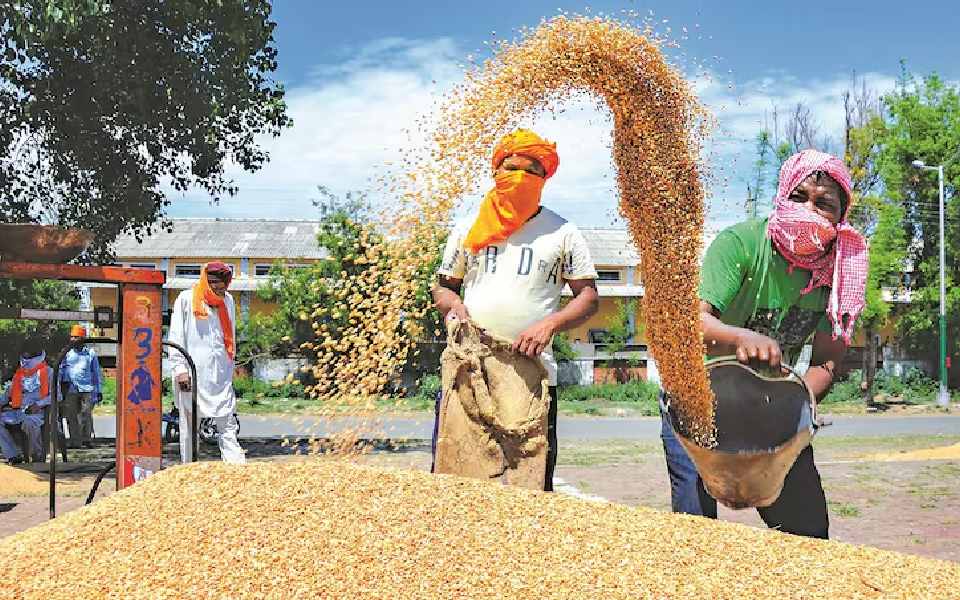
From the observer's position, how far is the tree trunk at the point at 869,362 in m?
20.7

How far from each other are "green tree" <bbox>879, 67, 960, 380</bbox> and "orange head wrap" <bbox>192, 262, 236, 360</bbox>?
22524 mm

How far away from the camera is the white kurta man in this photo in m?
6.00

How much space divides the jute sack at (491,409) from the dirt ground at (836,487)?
45cm

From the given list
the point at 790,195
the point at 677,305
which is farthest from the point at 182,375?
the point at 790,195

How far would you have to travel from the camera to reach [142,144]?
1019 cm

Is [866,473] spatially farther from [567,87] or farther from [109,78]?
[109,78]

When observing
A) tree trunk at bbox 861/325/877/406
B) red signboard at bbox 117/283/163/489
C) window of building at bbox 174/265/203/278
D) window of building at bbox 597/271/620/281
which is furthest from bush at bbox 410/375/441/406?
red signboard at bbox 117/283/163/489

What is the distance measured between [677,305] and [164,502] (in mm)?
1875

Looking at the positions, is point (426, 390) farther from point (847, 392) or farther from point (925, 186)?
point (925, 186)

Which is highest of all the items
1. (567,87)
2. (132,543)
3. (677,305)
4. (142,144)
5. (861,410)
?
(142,144)

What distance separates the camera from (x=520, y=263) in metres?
3.35

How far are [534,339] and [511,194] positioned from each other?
0.55m

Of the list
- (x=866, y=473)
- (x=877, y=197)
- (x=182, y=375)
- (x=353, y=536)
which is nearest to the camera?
(x=353, y=536)

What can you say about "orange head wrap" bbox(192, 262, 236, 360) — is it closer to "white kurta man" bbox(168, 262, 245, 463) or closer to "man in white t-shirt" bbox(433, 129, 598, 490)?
"white kurta man" bbox(168, 262, 245, 463)
